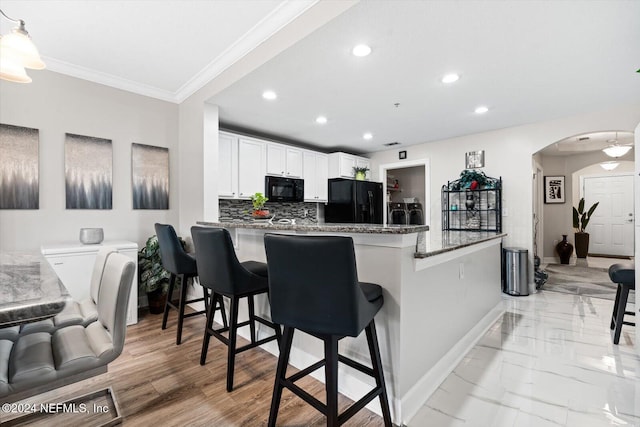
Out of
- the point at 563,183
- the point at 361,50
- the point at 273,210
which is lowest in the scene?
the point at 273,210

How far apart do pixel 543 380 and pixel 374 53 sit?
2.62 m

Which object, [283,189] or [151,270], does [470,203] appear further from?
[151,270]

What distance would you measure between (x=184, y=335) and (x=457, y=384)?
228 centimetres

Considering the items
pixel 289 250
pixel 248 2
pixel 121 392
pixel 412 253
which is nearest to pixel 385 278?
pixel 412 253

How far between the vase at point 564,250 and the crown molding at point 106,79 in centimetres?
786

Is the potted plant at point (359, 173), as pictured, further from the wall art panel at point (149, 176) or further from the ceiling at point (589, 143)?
the wall art panel at point (149, 176)

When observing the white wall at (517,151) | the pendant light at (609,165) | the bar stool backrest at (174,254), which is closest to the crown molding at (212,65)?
the bar stool backrest at (174,254)

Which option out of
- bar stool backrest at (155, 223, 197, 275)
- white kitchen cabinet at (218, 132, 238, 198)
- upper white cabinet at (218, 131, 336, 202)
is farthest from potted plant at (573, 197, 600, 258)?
bar stool backrest at (155, 223, 197, 275)

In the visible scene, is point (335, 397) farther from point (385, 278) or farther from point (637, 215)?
point (637, 215)

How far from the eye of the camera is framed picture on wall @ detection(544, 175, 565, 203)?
6734mm

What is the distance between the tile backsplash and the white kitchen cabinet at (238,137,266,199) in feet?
1.13

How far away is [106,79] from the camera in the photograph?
122 inches

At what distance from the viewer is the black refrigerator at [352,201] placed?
17.6ft

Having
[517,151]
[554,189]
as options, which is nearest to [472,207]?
[517,151]
